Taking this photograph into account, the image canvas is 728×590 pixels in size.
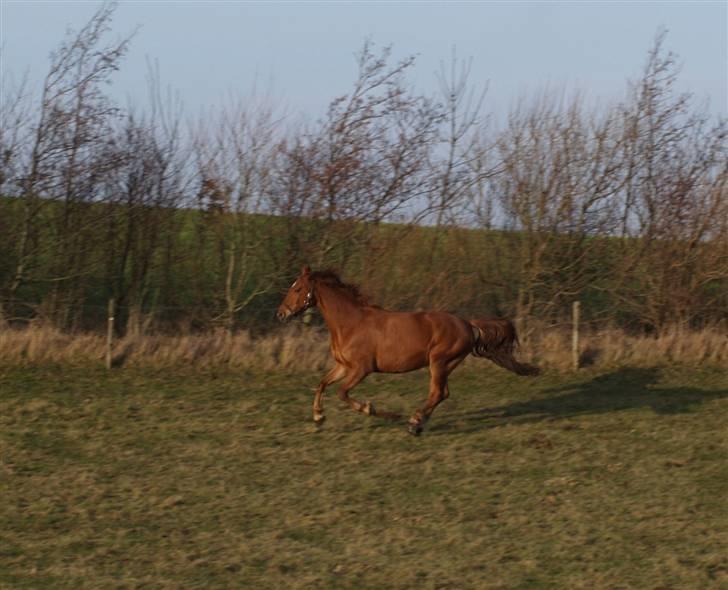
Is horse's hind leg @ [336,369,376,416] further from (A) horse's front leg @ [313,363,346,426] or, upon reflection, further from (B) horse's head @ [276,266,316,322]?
(B) horse's head @ [276,266,316,322]

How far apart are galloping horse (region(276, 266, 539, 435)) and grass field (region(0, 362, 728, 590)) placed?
58 centimetres

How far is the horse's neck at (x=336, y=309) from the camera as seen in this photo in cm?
1137

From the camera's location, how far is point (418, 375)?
14.1m

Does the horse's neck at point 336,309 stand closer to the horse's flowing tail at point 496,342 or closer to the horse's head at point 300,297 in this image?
the horse's head at point 300,297

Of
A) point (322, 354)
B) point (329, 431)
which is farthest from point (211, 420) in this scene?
point (322, 354)

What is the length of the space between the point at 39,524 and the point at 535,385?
7434mm

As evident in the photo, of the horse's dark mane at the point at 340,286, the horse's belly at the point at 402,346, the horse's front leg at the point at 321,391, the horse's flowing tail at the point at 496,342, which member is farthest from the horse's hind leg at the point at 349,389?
the horse's flowing tail at the point at 496,342

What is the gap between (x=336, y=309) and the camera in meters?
11.4

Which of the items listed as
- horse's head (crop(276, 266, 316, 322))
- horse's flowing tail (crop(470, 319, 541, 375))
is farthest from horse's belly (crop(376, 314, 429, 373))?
horse's head (crop(276, 266, 316, 322))

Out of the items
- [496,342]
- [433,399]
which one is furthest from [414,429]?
[496,342]

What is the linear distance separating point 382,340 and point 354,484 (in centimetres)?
224

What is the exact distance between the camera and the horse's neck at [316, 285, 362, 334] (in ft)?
37.3

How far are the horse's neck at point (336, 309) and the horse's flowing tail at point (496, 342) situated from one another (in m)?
1.33

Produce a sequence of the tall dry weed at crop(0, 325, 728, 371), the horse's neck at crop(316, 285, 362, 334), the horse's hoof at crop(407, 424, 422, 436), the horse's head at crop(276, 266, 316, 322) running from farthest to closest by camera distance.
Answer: the tall dry weed at crop(0, 325, 728, 371), the horse's head at crop(276, 266, 316, 322), the horse's neck at crop(316, 285, 362, 334), the horse's hoof at crop(407, 424, 422, 436)
